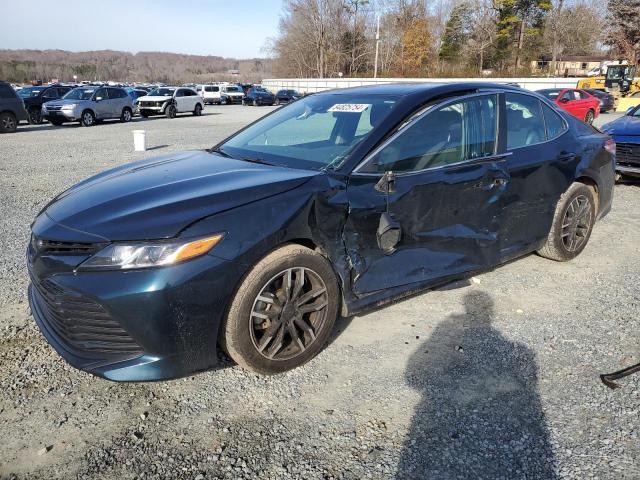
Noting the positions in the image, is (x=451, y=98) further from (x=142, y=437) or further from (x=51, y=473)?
(x=51, y=473)

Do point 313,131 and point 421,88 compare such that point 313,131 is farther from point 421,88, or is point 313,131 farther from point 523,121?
point 523,121

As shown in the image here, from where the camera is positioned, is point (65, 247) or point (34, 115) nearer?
point (65, 247)

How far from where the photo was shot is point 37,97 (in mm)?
23359

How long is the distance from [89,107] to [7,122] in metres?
4.43

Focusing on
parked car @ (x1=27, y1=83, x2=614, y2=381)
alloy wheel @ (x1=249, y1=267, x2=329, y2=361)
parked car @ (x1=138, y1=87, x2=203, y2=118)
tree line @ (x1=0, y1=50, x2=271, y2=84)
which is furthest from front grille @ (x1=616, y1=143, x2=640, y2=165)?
tree line @ (x1=0, y1=50, x2=271, y2=84)

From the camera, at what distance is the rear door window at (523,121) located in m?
4.01

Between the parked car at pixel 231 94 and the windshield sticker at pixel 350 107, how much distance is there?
4384cm

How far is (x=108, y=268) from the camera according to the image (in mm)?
2443

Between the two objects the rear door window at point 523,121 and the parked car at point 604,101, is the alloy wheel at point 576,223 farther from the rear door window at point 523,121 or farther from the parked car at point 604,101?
the parked car at point 604,101

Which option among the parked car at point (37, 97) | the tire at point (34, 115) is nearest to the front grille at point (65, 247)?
the parked car at point (37, 97)

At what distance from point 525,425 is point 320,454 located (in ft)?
3.48

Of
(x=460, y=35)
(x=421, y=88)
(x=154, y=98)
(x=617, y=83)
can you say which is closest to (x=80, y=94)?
(x=154, y=98)

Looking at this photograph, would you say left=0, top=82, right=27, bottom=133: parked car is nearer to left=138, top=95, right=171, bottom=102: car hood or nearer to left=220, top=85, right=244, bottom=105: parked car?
left=138, top=95, right=171, bottom=102: car hood

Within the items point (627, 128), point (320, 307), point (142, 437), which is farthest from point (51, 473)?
point (627, 128)
